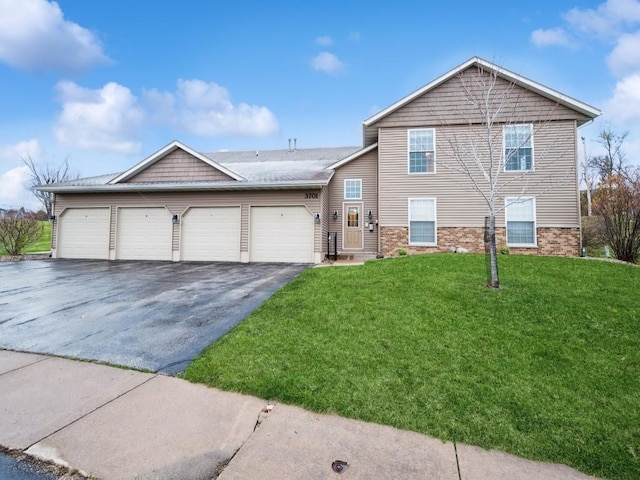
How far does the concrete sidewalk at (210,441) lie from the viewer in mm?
2105

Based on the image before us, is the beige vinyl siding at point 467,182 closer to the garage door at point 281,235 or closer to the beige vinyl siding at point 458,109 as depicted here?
the beige vinyl siding at point 458,109

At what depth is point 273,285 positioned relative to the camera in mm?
7742

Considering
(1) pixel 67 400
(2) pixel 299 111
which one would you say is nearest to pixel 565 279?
(1) pixel 67 400

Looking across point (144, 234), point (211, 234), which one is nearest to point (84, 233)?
point (144, 234)

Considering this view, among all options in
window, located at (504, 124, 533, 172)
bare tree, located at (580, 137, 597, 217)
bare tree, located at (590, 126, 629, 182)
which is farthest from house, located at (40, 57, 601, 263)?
bare tree, located at (590, 126, 629, 182)

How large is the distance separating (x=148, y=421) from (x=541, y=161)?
1419 centimetres

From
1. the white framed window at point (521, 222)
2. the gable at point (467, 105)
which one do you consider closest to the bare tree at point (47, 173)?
the gable at point (467, 105)

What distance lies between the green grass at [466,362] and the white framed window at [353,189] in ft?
26.6

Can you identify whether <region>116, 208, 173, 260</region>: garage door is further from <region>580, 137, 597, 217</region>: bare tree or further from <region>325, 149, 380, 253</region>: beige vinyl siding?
<region>580, 137, 597, 217</region>: bare tree

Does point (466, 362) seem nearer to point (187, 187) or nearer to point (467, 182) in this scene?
point (467, 182)

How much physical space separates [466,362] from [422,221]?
31.7 ft

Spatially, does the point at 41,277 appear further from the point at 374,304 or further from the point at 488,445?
the point at 488,445

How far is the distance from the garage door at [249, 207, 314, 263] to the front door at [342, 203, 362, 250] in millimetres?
1952

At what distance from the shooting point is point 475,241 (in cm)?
1223
